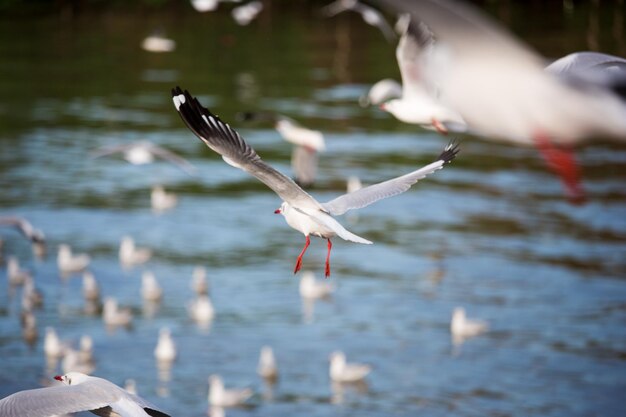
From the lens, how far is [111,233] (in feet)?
80.0

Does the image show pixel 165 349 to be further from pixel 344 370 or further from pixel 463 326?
pixel 463 326

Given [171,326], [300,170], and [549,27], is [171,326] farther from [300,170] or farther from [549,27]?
[549,27]

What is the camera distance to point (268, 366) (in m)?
16.7

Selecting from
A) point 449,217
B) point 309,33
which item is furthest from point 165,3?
point 449,217

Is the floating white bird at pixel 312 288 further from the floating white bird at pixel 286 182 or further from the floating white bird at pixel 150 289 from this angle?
the floating white bird at pixel 286 182

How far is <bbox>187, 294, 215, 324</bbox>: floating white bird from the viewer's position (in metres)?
18.8

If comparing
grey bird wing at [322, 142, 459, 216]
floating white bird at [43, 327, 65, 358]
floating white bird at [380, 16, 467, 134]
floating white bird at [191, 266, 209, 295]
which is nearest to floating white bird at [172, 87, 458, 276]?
grey bird wing at [322, 142, 459, 216]

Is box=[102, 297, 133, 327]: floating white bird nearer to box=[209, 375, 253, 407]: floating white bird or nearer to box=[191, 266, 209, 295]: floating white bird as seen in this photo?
box=[191, 266, 209, 295]: floating white bird

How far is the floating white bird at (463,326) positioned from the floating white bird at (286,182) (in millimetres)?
10297

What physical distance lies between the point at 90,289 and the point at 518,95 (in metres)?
13.9

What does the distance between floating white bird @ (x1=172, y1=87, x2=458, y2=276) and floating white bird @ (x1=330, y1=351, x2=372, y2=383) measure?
845 cm

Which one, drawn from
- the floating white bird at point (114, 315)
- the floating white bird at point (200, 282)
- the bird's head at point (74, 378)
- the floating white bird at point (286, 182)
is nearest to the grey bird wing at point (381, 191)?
the floating white bird at point (286, 182)

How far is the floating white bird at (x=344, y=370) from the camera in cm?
1648

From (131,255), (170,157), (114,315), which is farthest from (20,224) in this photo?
(131,255)
